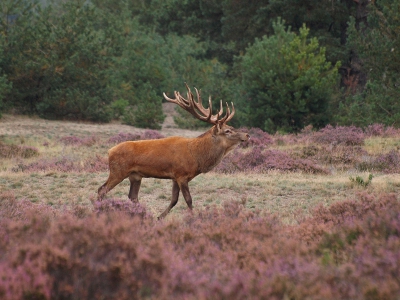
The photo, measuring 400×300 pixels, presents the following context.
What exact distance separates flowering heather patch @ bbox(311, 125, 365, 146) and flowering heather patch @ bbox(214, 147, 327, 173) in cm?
324

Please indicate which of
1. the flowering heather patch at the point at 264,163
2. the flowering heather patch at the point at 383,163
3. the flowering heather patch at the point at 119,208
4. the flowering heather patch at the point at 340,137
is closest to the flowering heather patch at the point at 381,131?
the flowering heather patch at the point at 340,137

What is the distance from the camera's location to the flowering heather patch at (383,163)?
14.8 meters

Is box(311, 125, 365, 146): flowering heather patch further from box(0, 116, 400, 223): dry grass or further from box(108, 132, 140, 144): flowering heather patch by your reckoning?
box(108, 132, 140, 144): flowering heather patch

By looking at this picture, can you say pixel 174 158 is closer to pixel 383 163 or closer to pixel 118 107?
pixel 383 163

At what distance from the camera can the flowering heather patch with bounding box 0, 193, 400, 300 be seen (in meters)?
4.43

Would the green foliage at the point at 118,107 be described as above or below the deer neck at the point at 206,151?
below

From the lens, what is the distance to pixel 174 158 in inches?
376

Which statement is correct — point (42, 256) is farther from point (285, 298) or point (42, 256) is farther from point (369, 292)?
point (369, 292)

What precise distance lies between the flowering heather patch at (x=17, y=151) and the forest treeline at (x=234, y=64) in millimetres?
7866

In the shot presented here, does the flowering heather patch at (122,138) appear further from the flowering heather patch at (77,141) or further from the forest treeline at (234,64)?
the forest treeline at (234,64)

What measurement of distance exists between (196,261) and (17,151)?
14286 millimetres

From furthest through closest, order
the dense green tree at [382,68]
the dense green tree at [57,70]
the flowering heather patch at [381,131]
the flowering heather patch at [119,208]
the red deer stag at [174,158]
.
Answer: the dense green tree at [57,70]
the dense green tree at [382,68]
the flowering heather patch at [381,131]
the red deer stag at [174,158]
the flowering heather patch at [119,208]

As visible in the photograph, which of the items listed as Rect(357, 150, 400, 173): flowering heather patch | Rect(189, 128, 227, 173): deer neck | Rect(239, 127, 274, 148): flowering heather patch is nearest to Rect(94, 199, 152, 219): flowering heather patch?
Rect(189, 128, 227, 173): deer neck

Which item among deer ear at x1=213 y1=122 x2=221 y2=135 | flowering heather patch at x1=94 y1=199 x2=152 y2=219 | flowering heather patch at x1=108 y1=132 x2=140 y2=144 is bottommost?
flowering heather patch at x1=108 y1=132 x2=140 y2=144
